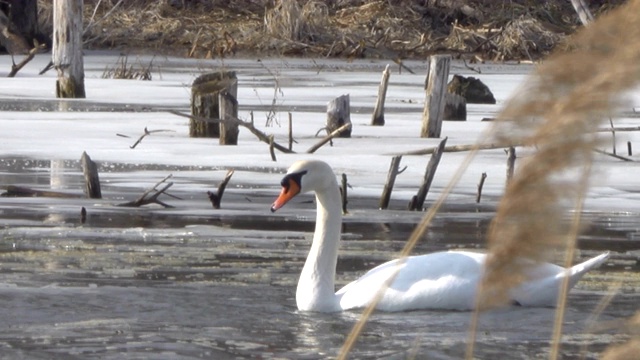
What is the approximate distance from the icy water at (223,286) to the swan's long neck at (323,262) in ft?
0.29

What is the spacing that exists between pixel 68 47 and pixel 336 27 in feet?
53.6

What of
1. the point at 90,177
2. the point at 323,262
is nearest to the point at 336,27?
the point at 90,177

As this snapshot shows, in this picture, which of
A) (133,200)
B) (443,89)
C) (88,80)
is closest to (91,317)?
(133,200)

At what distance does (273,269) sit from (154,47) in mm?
26572

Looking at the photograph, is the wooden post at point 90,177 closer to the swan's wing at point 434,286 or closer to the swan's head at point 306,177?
the swan's head at point 306,177

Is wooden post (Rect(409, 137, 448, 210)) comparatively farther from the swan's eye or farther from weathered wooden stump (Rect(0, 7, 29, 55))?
weathered wooden stump (Rect(0, 7, 29, 55))

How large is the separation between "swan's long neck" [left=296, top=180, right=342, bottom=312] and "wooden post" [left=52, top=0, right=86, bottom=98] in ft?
42.4

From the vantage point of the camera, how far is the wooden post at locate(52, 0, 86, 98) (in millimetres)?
18312

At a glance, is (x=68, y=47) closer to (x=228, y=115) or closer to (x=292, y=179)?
(x=228, y=115)

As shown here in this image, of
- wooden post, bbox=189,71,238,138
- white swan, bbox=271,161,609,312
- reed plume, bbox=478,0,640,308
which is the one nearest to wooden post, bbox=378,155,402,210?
white swan, bbox=271,161,609,312

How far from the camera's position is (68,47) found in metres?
18.3

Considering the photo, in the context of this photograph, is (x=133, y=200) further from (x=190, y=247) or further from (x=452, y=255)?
(x=452, y=255)

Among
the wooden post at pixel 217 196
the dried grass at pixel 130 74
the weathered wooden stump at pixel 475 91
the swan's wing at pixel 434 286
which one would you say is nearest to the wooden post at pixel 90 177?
the wooden post at pixel 217 196

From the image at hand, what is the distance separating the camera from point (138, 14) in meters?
35.1
